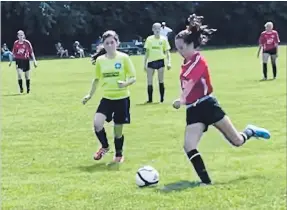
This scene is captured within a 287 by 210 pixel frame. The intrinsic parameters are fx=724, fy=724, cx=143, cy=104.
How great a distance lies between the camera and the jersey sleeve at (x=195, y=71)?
8.18 m

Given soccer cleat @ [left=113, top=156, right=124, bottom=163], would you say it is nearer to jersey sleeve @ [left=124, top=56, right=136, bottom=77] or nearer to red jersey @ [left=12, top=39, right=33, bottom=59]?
jersey sleeve @ [left=124, top=56, right=136, bottom=77]

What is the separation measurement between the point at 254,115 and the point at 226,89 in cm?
671

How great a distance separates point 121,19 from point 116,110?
2256 inches

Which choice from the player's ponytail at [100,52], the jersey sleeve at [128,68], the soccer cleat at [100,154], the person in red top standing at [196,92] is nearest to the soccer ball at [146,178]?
the person in red top standing at [196,92]

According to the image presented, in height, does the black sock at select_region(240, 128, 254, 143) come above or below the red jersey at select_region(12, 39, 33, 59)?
above

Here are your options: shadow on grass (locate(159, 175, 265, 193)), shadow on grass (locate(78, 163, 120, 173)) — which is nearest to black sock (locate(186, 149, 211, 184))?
shadow on grass (locate(159, 175, 265, 193))

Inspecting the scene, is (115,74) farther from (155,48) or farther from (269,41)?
(269,41)

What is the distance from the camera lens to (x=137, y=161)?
10.2 metres

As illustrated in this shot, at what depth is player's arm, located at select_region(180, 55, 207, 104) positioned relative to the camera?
818 centimetres

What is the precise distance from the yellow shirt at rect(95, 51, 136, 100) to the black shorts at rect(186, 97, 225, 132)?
6.35 feet

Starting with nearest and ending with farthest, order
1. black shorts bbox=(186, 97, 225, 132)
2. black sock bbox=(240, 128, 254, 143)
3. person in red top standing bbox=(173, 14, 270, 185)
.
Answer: person in red top standing bbox=(173, 14, 270, 185) < black shorts bbox=(186, 97, 225, 132) < black sock bbox=(240, 128, 254, 143)

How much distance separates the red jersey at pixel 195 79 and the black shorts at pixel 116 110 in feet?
6.36

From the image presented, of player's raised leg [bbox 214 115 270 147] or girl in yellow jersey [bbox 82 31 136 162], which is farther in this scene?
girl in yellow jersey [bbox 82 31 136 162]

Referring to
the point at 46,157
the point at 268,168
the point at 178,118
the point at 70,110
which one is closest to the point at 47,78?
the point at 70,110
